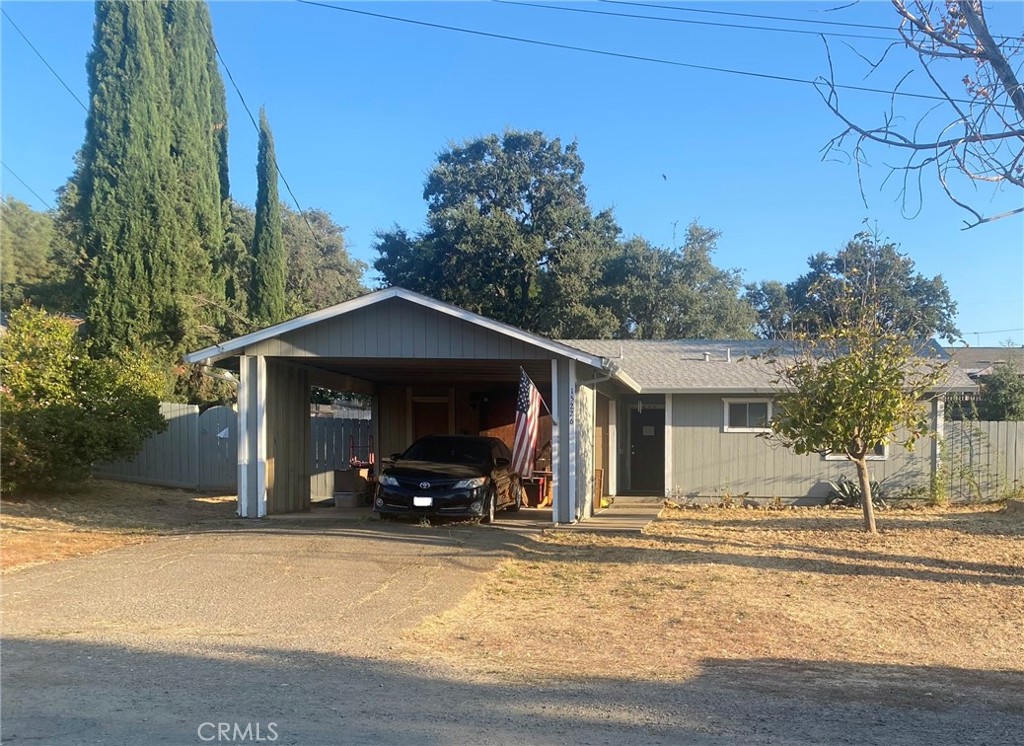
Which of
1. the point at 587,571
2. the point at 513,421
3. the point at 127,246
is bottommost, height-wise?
the point at 587,571

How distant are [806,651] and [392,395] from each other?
15.3m

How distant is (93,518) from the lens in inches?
560

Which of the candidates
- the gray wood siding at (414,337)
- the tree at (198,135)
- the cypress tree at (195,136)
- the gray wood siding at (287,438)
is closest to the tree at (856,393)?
the gray wood siding at (414,337)

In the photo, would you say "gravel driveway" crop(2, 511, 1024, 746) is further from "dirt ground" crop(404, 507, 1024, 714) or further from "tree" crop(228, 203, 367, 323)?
"tree" crop(228, 203, 367, 323)

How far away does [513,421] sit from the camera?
72.6 feet

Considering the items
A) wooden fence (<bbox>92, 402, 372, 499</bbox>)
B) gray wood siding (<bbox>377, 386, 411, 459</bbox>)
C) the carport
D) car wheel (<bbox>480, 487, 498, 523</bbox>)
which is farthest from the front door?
wooden fence (<bbox>92, 402, 372, 499</bbox>)

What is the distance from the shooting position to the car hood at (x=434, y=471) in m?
13.6

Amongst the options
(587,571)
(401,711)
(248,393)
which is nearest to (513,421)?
(248,393)

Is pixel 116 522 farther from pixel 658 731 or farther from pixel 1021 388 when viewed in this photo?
pixel 1021 388

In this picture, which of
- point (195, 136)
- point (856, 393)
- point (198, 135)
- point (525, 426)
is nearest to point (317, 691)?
point (525, 426)

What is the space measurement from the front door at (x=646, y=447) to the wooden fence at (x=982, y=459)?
6.35m

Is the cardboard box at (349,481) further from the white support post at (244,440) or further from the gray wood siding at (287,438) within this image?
the white support post at (244,440)

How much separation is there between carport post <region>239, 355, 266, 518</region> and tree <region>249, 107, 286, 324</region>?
16875mm

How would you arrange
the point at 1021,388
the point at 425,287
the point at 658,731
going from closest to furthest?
Result: 1. the point at 658,731
2. the point at 1021,388
3. the point at 425,287
